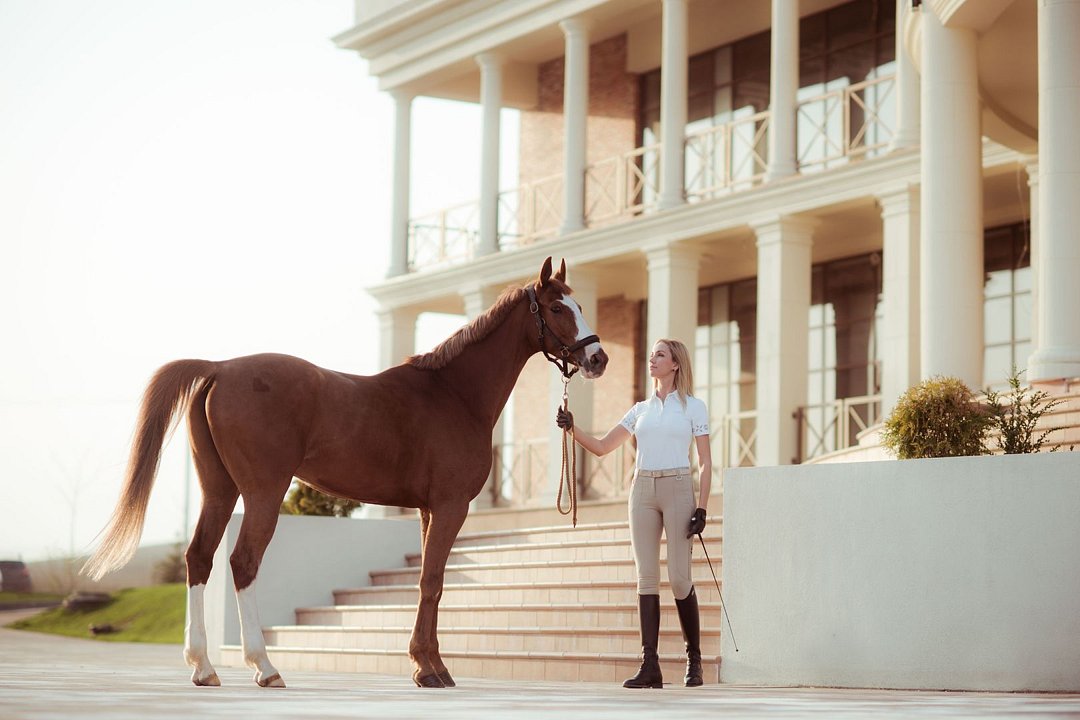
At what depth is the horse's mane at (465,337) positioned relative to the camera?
339 inches

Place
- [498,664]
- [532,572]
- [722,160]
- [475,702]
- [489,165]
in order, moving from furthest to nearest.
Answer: [489,165] < [722,160] < [532,572] < [498,664] < [475,702]

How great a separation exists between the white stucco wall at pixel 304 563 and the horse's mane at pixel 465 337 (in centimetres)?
616

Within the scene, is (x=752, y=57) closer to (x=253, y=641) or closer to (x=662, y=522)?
(x=662, y=522)

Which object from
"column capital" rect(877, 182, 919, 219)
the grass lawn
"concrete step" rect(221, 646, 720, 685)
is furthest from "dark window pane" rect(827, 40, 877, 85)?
the grass lawn

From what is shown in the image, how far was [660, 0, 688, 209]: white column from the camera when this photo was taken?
20.5m

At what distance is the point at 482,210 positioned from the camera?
23641 mm

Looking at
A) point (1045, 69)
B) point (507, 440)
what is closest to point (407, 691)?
point (1045, 69)

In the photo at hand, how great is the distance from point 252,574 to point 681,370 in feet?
8.47

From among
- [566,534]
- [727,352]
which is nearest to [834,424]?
[727,352]

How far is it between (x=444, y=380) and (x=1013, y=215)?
41.4ft

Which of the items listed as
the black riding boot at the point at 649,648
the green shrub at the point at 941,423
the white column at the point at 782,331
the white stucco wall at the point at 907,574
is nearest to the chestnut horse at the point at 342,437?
the black riding boot at the point at 649,648

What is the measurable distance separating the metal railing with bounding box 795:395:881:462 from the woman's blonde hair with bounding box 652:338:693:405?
31.2ft

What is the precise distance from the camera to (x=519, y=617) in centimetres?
1198

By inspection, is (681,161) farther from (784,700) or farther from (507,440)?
(784,700)
